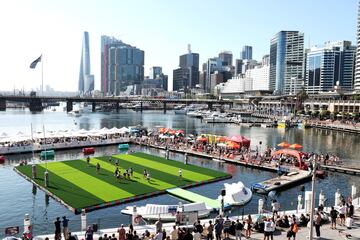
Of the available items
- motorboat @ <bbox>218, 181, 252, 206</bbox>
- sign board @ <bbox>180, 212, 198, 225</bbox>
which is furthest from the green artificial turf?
sign board @ <bbox>180, 212, 198, 225</bbox>

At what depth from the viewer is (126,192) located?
34594mm

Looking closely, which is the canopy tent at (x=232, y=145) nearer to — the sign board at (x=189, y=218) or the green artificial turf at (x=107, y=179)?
the green artificial turf at (x=107, y=179)

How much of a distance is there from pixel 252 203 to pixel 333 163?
21986 mm

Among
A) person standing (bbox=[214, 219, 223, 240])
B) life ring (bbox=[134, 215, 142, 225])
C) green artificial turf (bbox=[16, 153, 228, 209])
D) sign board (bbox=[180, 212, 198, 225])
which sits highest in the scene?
person standing (bbox=[214, 219, 223, 240])

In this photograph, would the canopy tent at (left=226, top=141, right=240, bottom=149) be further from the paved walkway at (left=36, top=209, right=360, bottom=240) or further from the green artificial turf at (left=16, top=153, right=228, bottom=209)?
the paved walkway at (left=36, top=209, right=360, bottom=240)

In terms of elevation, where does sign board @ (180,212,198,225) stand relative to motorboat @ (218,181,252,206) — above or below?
above

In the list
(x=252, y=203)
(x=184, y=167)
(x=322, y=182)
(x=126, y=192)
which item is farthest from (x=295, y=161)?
(x=126, y=192)

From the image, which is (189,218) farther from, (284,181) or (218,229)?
(284,181)

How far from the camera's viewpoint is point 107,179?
128ft

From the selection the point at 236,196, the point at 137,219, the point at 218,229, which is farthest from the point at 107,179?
the point at 218,229

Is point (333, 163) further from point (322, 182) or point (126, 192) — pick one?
point (126, 192)

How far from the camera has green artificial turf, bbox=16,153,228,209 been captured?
33531 mm

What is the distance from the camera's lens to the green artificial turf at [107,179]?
33531 millimetres

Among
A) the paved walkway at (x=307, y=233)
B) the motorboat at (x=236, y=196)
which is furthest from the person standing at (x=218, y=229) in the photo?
the motorboat at (x=236, y=196)
